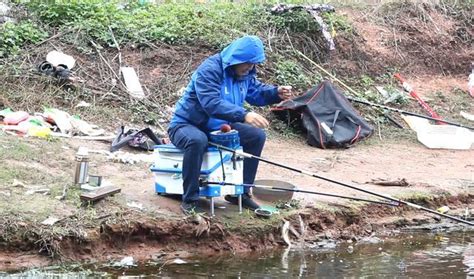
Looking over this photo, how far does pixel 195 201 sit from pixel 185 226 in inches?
9.0

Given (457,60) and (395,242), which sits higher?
(457,60)

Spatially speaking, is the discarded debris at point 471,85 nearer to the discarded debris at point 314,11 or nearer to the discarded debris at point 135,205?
the discarded debris at point 314,11

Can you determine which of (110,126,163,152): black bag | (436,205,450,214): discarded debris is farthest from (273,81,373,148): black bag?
(436,205,450,214): discarded debris

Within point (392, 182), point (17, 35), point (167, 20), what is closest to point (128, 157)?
point (392, 182)

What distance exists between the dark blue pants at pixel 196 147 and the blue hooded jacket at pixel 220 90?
13 centimetres

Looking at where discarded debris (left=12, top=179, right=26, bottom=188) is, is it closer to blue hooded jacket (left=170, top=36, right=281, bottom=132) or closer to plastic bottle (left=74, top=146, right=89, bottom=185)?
plastic bottle (left=74, top=146, right=89, bottom=185)

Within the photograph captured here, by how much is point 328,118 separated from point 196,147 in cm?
473

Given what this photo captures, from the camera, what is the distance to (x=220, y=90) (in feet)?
19.9

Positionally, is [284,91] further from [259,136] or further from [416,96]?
[416,96]

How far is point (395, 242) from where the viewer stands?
690 centimetres

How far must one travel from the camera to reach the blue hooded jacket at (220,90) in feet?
19.2

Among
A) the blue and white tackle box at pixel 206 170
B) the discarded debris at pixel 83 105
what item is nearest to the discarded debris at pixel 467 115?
the discarded debris at pixel 83 105

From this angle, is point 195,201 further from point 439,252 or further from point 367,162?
point 367,162

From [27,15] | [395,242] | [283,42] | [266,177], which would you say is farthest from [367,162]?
[27,15]
